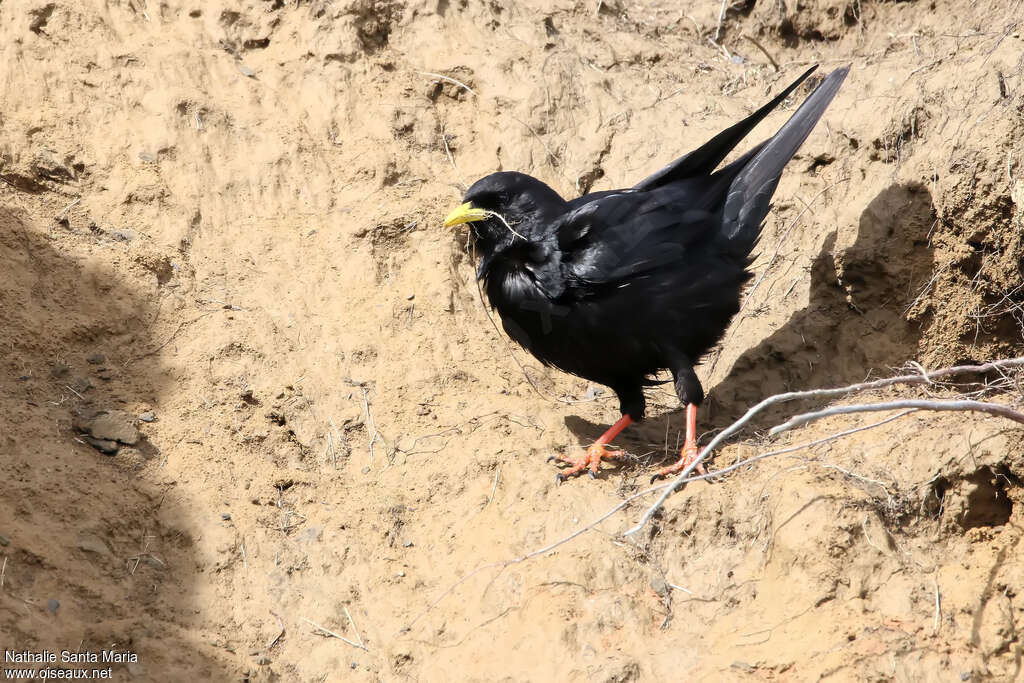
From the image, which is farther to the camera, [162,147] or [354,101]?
[354,101]

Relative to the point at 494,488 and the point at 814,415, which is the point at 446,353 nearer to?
the point at 494,488

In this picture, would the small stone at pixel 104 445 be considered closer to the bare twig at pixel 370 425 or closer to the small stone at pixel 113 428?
the small stone at pixel 113 428

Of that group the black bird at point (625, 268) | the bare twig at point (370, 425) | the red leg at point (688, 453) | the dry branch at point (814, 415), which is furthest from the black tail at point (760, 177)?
the bare twig at point (370, 425)

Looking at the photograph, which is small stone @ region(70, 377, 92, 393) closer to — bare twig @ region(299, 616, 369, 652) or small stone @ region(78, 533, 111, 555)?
small stone @ region(78, 533, 111, 555)

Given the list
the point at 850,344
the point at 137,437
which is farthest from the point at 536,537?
the point at 850,344

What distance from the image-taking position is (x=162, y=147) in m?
5.87

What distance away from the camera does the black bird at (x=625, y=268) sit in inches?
197

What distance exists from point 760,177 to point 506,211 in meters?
1.47

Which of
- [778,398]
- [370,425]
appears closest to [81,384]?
[370,425]

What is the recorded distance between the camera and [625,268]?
498 cm

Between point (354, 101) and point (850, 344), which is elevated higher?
→ point (354, 101)

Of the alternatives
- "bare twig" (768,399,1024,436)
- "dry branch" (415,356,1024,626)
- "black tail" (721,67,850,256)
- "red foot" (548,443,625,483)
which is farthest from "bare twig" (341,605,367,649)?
"black tail" (721,67,850,256)

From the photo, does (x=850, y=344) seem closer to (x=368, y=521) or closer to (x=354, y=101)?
(x=368, y=521)

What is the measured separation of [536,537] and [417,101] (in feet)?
11.2
